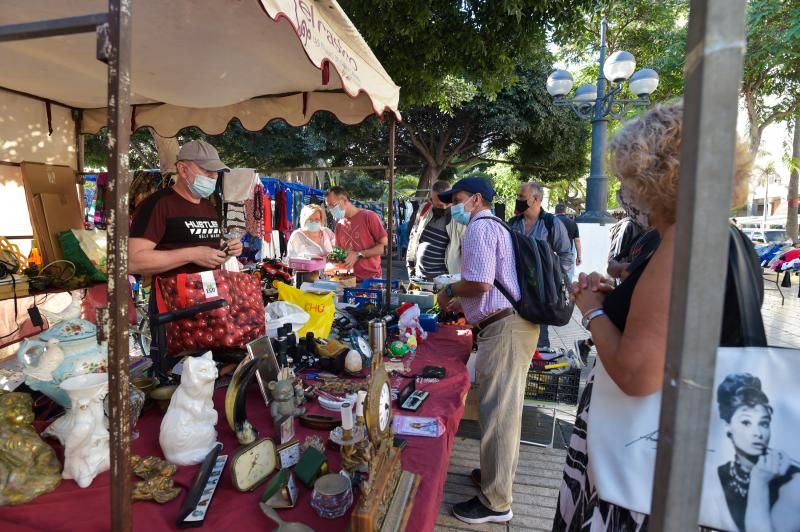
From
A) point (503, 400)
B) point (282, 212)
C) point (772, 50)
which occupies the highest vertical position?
point (772, 50)

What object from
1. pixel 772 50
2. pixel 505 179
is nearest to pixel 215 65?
pixel 772 50

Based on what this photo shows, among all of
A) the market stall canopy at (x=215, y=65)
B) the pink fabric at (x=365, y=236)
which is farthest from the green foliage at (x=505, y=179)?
the market stall canopy at (x=215, y=65)

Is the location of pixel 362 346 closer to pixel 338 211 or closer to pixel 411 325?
pixel 411 325

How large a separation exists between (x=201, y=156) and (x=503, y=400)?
2.39 meters

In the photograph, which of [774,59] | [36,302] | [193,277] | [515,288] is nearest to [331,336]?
[193,277]

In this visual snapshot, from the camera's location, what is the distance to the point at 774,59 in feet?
35.9

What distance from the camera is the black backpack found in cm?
256

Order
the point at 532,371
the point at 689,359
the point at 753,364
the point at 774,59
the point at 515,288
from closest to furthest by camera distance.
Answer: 1. the point at 689,359
2. the point at 753,364
3. the point at 515,288
4. the point at 532,371
5. the point at 774,59

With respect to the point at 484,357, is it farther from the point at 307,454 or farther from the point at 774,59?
the point at 774,59

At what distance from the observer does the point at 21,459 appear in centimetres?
129

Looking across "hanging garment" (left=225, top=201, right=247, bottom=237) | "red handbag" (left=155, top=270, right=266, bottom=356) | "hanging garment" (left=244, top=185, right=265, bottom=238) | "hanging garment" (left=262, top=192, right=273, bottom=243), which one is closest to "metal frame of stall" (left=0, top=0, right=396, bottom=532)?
"red handbag" (left=155, top=270, right=266, bottom=356)

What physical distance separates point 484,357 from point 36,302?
4.38 meters

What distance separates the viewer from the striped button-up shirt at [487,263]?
8.27 ft

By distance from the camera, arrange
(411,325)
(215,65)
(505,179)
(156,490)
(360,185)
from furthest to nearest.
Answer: (360,185), (505,179), (215,65), (411,325), (156,490)
